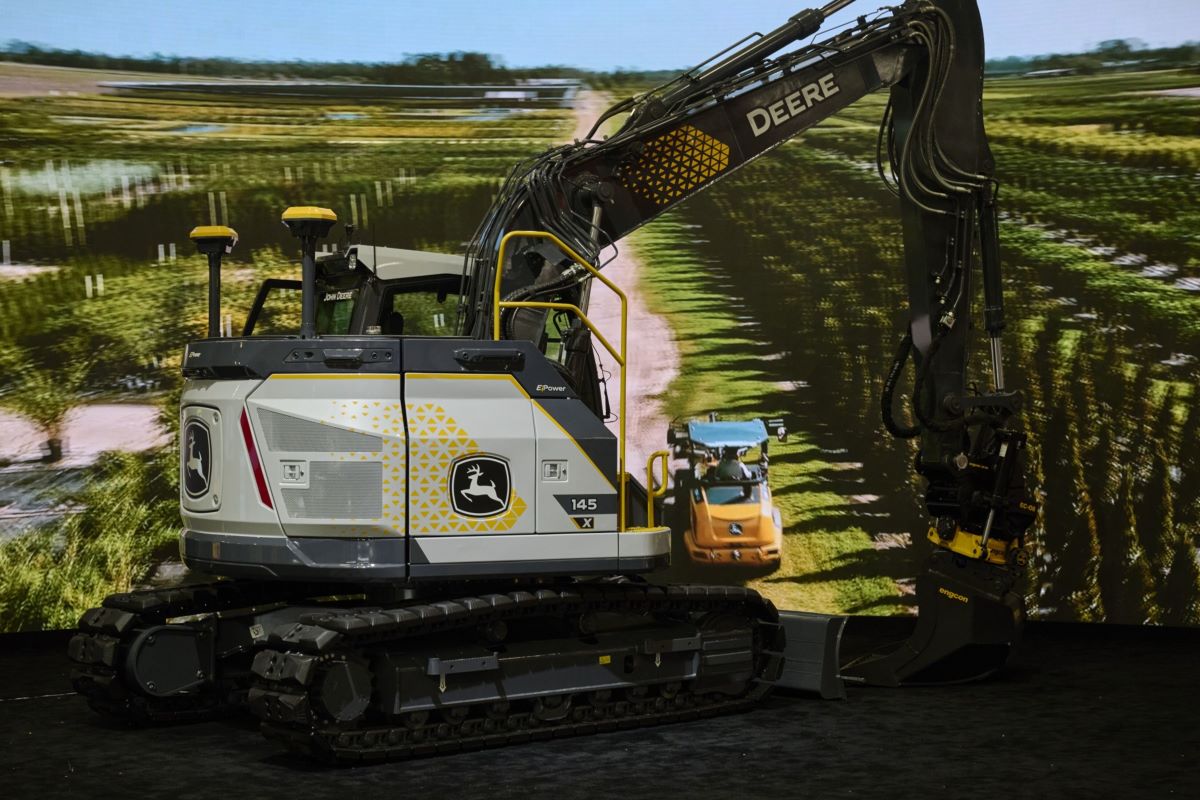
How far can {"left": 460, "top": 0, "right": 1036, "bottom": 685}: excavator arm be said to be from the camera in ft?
27.1

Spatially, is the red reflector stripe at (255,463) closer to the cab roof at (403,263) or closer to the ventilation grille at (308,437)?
the ventilation grille at (308,437)

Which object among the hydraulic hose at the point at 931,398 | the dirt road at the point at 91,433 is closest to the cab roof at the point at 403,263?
the hydraulic hose at the point at 931,398

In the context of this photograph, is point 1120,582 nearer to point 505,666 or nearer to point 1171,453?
point 1171,453

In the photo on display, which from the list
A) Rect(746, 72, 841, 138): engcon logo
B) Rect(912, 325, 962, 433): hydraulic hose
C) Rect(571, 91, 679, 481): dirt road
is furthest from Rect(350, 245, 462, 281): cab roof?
Rect(571, 91, 679, 481): dirt road

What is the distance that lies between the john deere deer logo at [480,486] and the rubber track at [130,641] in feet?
5.16

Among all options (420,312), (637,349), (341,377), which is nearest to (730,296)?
(637,349)

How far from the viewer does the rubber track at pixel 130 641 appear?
25.2ft

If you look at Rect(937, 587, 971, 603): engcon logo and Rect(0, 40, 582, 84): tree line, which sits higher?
Rect(0, 40, 582, 84): tree line

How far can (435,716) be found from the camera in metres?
7.25

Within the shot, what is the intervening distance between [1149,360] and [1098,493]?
4.06 feet

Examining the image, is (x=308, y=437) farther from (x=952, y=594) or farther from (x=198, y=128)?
(x=198, y=128)

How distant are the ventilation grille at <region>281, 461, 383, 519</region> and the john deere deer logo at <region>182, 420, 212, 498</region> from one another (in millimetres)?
671

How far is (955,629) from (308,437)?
4.15 m

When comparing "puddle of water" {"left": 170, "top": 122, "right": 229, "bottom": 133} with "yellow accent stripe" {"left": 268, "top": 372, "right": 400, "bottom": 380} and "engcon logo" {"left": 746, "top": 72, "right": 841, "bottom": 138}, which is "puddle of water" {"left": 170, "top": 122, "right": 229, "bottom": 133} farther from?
"yellow accent stripe" {"left": 268, "top": 372, "right": 400, "bottom": 380}
